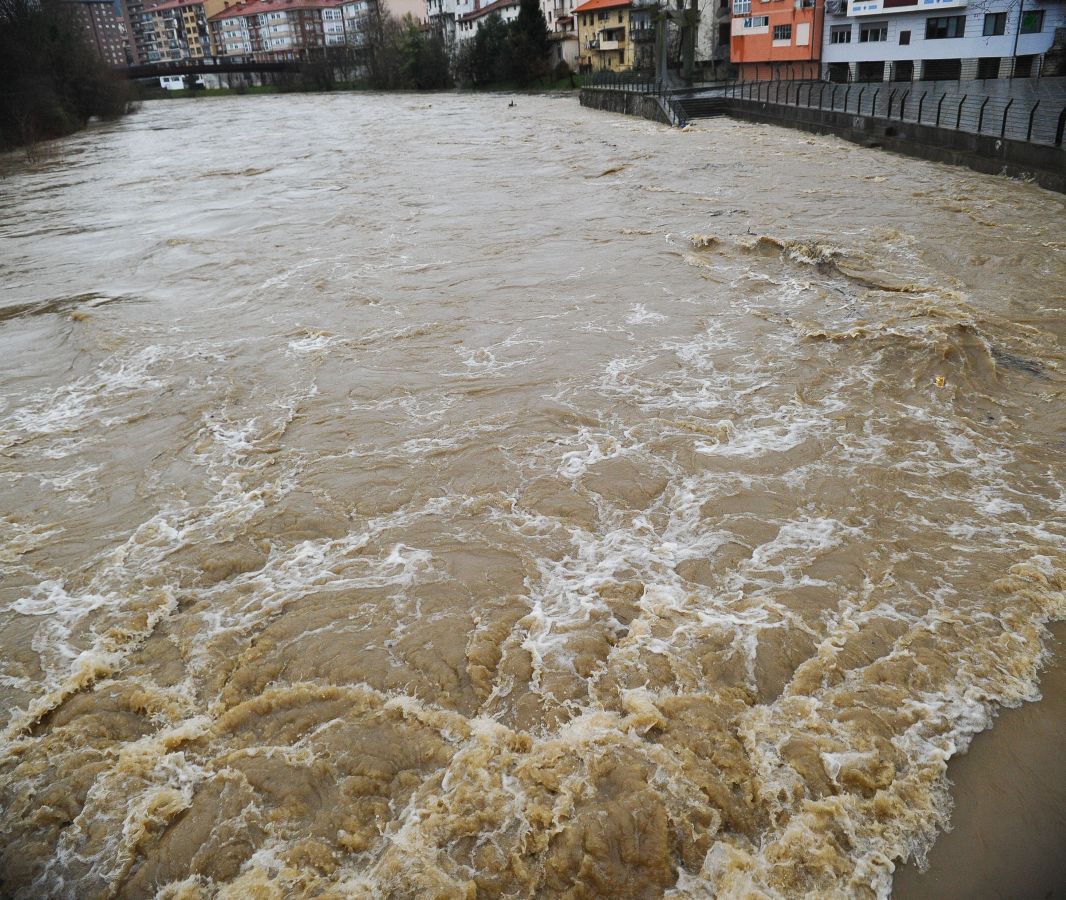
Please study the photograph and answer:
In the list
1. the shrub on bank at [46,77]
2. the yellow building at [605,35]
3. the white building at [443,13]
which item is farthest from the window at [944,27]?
the white building at [443,13]

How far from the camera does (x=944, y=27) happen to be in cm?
3597

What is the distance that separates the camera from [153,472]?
7453 millimetres

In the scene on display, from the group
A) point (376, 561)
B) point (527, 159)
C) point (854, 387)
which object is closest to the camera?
point (376, 561)

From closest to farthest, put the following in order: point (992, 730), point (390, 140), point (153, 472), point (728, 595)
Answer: point (992, 730) → point (728, 595) → point (153, 472) → point (390, 140)

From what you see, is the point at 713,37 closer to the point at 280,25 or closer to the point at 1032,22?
the point at 1032,22

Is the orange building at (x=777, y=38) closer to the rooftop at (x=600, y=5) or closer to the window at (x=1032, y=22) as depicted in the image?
the window at (x=1032, y=22)

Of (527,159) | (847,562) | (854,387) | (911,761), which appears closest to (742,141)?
(527,159)

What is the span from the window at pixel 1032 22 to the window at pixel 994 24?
0.86 metres

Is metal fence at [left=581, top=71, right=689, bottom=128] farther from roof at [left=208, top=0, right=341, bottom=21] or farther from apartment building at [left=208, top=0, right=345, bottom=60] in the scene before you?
roof at [left=208, top=0, right=341, bottom=21]

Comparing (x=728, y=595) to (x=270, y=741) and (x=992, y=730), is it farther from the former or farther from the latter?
(x=270, y=741)

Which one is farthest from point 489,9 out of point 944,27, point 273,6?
point 944,27

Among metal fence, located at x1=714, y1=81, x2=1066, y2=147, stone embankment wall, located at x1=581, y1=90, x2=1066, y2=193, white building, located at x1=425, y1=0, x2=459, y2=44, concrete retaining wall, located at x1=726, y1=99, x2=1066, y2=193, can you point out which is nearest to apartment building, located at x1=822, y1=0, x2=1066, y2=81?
metal fence, located at x1=714, y1=81, x2=1066, y2=147

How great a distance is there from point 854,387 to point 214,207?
18.4 metres

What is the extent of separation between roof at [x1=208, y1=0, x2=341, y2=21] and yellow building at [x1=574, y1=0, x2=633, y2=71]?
237ft
